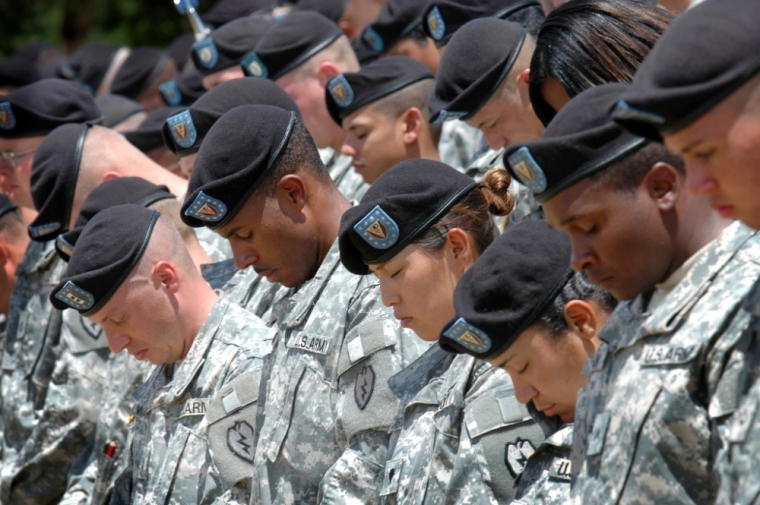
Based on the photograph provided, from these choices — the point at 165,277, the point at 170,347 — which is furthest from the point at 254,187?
Answer: the point at 170,347

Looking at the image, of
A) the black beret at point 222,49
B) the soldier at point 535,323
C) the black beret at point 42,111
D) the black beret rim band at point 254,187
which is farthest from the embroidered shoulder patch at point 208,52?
the soldier at point 535,323

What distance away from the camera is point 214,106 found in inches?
236

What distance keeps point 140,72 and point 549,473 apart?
8.66m

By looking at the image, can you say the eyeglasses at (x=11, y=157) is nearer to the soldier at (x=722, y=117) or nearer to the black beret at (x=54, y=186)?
the black beret at (x=54, y=186)

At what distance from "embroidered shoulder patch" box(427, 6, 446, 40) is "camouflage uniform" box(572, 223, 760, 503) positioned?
153 inches

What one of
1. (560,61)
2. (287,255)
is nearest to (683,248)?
(560,61)

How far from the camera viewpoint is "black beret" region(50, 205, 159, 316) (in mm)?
5219

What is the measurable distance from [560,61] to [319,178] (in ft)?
3.57

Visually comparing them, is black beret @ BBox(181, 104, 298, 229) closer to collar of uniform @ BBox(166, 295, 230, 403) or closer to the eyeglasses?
collar of uniform @ BBox(166, 295, 230, 403)

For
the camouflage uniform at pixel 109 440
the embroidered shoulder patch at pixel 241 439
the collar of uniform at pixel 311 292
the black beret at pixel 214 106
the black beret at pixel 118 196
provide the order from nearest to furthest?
the collar of uniform at pixel 311 292, the embroidered shoulder patch at pixel 241 439, the black beret at pixel 214 106, the camouflage uniform at pixel 109 440, the black beret at pixel 118 196

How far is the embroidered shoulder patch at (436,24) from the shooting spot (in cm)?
666

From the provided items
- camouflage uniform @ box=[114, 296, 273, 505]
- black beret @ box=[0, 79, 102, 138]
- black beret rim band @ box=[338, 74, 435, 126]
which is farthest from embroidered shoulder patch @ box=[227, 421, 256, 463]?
black beret @ box=[0, 79, 102, 138]

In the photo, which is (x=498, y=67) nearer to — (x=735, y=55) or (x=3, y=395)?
(x=735, y=55)

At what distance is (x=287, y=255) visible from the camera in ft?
15.5
